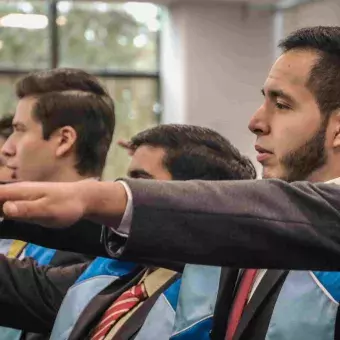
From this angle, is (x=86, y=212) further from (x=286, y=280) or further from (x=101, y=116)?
(x=101, y=116)

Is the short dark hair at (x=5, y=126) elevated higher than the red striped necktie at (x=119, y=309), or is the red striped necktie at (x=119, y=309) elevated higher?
the short dark hair at (x=5, y=126)

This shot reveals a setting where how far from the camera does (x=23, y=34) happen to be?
16.5 feet

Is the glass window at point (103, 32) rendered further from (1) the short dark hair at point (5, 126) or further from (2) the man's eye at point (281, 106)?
(2) the man's eye at point (281, 106)

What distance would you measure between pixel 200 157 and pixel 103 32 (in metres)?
3.66

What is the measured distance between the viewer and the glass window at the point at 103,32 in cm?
506

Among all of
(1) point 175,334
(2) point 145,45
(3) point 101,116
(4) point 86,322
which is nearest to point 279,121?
(1) point 175,334

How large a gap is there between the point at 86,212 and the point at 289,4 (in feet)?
15.1

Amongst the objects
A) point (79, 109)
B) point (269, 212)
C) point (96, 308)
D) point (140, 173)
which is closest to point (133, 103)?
point (79, 109)

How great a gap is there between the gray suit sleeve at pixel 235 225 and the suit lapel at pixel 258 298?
0.75 feet

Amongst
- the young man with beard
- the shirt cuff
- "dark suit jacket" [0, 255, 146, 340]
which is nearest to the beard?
the young man with beard

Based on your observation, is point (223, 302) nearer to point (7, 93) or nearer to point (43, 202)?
point (43, 202)

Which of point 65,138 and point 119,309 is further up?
point 65,138

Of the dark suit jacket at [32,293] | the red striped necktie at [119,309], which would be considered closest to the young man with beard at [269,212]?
the red striped necktie at [119,309]

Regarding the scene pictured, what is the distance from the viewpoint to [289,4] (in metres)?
5.05
